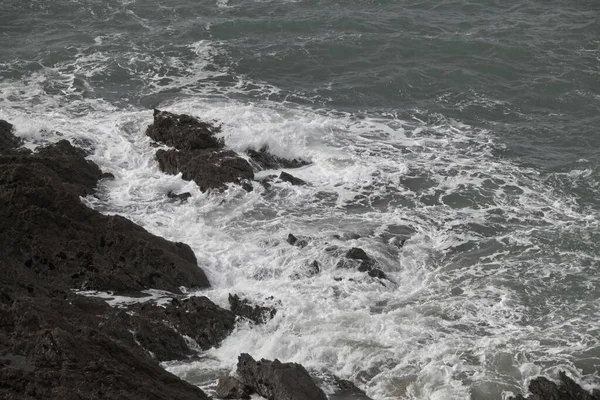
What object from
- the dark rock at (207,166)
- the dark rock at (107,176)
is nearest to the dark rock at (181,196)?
the dark rock at (207,166)

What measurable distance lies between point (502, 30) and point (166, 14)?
15.5 meters

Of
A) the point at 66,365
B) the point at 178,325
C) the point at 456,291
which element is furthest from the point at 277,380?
the point at 456,291

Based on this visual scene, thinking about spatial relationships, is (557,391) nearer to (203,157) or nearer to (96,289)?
(96,289)

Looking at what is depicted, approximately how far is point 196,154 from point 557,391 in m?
13.4

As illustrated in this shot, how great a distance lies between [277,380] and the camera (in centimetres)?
1524

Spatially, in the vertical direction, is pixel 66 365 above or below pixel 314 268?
above

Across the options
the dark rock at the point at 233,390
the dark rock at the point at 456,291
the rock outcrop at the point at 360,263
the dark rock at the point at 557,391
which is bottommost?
the dark rock at the point at 456,291

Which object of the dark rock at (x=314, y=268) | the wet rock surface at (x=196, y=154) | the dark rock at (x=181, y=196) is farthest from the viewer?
the wet rock surface at (x=196, y=154)

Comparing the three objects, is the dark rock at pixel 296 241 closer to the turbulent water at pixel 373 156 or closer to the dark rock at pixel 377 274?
the turbulent water at pixel 373 156

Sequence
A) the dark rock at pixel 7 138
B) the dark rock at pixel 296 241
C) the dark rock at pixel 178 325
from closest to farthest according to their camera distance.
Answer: the dark rock at pixel 178 325 < the dark rock at pixel 296 241 < the dark rock at pixel 7 138

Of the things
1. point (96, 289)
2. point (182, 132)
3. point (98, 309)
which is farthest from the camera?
point (182, 132)

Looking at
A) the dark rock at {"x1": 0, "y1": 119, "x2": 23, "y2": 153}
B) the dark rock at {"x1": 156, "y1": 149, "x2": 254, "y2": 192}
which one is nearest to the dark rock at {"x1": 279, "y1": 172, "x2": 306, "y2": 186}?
the dark rock at {"x1": 156, "y1": 149, "x2": 254, "y2": 192}

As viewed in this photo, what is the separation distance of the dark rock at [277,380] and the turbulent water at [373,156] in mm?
898

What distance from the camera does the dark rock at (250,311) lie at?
739 inches
